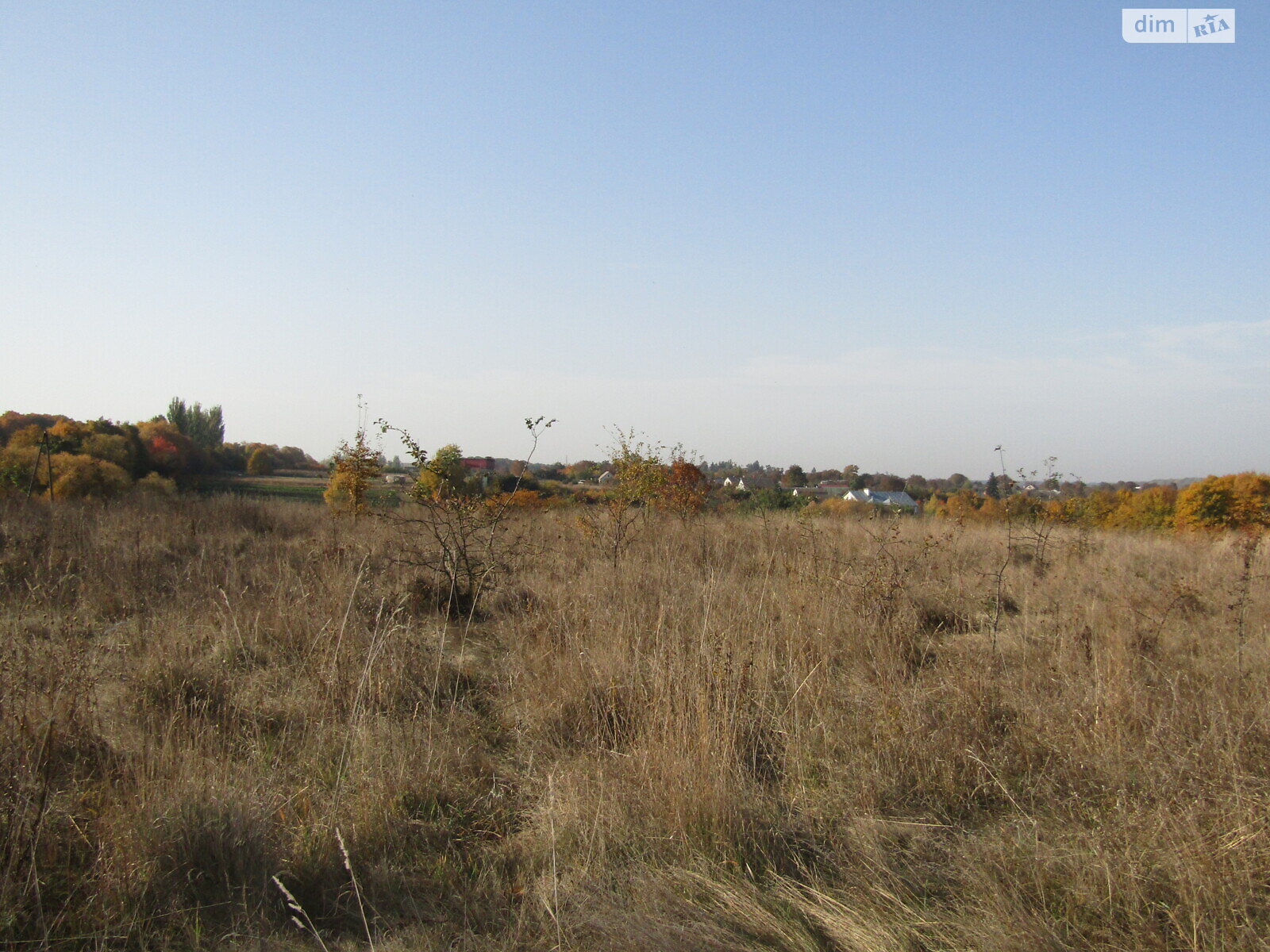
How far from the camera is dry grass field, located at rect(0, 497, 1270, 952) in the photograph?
2.40m

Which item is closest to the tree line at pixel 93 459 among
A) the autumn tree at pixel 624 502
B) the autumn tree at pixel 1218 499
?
the autumn tree at pixel 624 502

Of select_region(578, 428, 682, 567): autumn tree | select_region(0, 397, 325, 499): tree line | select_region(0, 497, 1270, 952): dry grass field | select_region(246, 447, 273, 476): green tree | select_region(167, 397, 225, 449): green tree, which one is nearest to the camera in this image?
select_region(0, 497, 1270, 952): dry grass field

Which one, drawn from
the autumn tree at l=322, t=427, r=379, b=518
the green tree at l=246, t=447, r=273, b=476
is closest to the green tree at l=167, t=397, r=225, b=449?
the green tree at l=246, t=447, r=273, b=476

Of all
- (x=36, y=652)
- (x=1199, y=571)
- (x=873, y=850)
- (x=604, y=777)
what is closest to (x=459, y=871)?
(x=604, y=777)

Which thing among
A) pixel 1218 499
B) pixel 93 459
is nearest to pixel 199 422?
pixel 93 459

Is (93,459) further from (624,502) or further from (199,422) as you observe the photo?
(199,422)

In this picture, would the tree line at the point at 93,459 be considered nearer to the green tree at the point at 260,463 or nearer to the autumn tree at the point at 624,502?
the green tree at the point at 260,463

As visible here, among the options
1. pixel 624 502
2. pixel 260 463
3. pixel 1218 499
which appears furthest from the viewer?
pixel 260 463

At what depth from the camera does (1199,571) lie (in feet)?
29.4

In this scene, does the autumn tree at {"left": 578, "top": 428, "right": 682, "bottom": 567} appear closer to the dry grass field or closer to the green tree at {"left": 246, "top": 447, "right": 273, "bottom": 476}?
the dry grass field

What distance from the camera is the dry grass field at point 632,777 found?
2.40 metres

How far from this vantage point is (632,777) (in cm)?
319

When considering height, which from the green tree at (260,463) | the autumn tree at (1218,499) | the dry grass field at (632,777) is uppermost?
the green tree at (260,463)

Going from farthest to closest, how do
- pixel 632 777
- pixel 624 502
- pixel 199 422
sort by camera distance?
pixel 199 422, pixel 624 502, pixel 632 777
